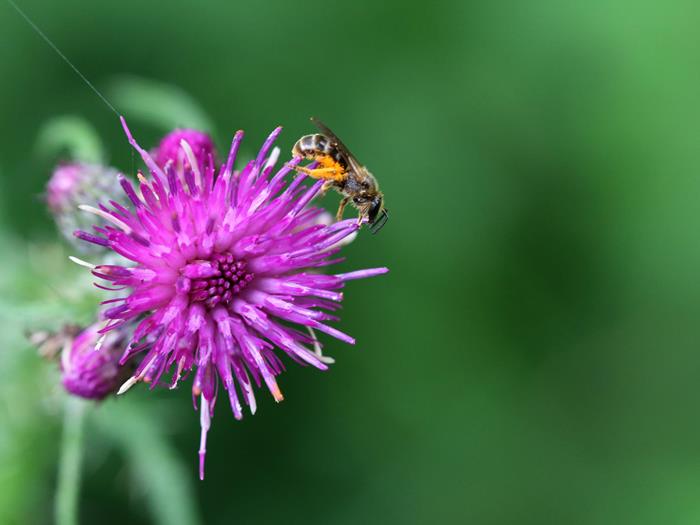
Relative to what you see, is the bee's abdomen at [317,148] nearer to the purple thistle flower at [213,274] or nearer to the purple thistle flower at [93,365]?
the purple thistle flower at [213,274]

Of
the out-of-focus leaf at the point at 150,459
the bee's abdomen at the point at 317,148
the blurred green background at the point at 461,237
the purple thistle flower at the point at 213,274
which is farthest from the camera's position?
the blurred green background at the point at 461,237

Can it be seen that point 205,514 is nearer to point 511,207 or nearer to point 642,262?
point 511,207

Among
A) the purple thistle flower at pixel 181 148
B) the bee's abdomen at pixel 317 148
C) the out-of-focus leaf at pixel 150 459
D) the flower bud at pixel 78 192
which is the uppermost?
the bee's abdomen at pixel 317 148

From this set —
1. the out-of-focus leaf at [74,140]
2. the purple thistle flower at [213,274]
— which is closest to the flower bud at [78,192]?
the out-of-focus leaf at [74,140]

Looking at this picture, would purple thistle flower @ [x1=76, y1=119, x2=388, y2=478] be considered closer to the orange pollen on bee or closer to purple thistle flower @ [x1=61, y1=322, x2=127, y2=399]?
the orange pollen on bee

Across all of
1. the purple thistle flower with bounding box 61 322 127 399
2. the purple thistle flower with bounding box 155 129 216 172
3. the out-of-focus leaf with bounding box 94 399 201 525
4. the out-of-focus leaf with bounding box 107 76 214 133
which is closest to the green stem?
the purple thistle flower with bounding box 61 322 127 399

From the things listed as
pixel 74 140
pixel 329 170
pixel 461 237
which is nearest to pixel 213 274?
pixel 329 170

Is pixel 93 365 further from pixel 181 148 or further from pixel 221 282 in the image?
pixel 181 148
